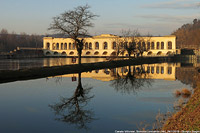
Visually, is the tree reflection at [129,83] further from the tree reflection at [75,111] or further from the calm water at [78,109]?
the tree reflection at [75,111]

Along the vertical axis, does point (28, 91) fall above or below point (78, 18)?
below

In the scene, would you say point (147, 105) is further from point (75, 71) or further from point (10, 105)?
point (75, 71)

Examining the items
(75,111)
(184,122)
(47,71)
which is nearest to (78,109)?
(75,111)

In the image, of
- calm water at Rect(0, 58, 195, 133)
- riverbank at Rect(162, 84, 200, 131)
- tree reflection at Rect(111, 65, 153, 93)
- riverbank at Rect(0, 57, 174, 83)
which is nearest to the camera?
riverbank at Rect(162, 84, 200, 131)

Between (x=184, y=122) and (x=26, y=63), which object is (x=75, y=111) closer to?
(x=184, y=122)

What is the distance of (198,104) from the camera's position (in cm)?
1483

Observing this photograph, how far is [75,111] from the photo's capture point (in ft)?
52.4

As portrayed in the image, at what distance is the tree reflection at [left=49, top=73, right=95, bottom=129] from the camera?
14.0m

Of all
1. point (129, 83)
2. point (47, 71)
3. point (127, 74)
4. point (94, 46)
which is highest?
point (94, 46)

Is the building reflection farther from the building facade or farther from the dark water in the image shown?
the building facade

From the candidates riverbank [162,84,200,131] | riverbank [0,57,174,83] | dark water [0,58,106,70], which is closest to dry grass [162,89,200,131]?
riverbank [162,84,200,131]

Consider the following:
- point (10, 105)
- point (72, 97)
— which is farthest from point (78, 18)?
point (10, 105)

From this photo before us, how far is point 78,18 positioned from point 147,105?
24.3 meters

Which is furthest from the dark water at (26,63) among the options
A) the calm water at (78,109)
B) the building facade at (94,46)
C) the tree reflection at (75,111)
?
the building facade at (94,46)
